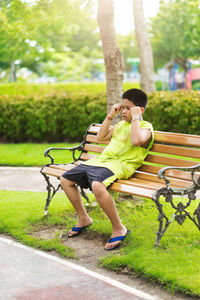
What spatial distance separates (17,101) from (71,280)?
9.96m

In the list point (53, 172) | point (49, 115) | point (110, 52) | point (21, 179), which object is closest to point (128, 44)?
point (49, 115)

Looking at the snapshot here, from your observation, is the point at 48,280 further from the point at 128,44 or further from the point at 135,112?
the point at 128,44

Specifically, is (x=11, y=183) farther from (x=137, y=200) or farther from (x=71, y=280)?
(x=71, y=280)

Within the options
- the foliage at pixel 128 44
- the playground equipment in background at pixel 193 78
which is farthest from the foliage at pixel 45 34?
the playground equipment in background at pixel 193 78

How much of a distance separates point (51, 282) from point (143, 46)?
42.0ft

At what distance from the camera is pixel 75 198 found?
5.27 m

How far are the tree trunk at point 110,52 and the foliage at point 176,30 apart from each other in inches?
1558

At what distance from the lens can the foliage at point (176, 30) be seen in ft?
150

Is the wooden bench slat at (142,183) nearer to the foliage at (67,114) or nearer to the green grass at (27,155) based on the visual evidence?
the green grass at (27,155)

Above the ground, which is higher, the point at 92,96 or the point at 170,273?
the point at 92,96

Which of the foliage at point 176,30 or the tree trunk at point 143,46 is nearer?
the tree trunk at point 143,46

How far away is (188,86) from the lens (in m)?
47.5

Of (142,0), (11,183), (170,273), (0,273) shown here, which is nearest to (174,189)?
(170,273)

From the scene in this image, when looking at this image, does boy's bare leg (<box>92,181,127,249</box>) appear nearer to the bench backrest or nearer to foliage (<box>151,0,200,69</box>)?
the bench backrest
